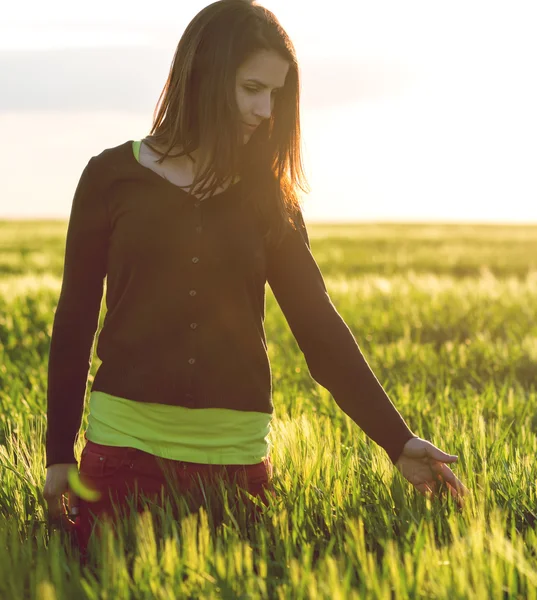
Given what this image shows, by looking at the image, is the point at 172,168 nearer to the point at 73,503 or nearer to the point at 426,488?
the point at 73,503

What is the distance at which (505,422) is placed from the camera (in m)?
3.90

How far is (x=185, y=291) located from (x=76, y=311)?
284 millimetres

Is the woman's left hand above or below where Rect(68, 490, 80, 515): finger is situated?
above

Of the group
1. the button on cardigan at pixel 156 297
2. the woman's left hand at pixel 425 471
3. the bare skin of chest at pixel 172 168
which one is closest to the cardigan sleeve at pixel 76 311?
the button on cardigan at pixel 156 297

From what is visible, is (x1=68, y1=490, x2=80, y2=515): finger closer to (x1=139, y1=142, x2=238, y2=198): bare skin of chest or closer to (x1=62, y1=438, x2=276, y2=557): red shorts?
(x1=62, y1=438, x2=276, y2=557): red shorts

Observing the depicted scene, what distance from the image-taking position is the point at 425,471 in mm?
2203

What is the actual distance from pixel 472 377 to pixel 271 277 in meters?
3.33

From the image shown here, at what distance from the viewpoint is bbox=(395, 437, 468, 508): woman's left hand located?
85.6 inches

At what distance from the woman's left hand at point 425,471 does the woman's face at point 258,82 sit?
0.92m

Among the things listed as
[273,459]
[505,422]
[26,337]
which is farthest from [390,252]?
[273,459]

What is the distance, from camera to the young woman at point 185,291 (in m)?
2.07

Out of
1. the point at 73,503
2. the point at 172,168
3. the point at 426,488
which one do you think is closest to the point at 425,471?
the point at 426,488

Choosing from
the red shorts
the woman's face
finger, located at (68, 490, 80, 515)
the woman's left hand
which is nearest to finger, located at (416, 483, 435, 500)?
the woman's left hand

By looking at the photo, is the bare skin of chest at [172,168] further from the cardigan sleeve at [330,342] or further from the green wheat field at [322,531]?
the green wheat field at [322,531]
